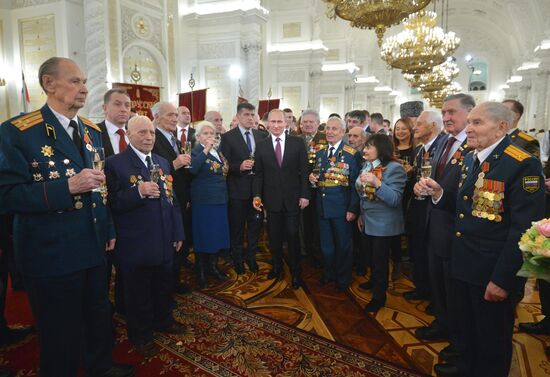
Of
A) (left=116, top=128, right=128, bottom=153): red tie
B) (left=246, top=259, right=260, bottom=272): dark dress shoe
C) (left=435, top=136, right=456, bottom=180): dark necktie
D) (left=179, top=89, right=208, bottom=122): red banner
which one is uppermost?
(left=179, top=89, right=208, bottom=122): red banner

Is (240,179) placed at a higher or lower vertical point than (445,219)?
higher

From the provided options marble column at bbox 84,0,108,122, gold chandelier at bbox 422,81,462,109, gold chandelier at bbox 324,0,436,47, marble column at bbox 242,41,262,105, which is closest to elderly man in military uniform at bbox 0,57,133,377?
marble column at bbox 84,0,108,122

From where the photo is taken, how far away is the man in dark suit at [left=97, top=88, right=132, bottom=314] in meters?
3.08

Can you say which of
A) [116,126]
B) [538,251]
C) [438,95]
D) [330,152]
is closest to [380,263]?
[330,152]

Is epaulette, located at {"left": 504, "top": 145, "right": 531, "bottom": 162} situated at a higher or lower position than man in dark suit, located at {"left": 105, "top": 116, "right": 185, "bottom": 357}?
higher

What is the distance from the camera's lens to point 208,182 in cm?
372

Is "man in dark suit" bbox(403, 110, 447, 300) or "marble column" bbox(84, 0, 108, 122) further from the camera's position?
"marble column" bbox(84, 0, 108, 122)

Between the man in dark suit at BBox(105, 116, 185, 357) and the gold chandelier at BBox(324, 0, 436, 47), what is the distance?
16.0 feet

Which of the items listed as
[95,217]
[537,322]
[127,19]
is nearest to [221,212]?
[95,217]

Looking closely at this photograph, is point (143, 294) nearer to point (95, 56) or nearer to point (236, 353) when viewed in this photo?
point (236, 353)

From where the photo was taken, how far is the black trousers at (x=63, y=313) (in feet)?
6.34

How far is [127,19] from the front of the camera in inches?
299

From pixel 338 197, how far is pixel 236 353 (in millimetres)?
1788

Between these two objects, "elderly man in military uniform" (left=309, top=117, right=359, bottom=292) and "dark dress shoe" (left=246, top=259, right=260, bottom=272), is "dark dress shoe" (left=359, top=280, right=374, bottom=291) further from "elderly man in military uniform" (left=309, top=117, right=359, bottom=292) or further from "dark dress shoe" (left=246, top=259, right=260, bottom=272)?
"dark dress shoe" (left=246, top=259, right=260, bottom=272)
